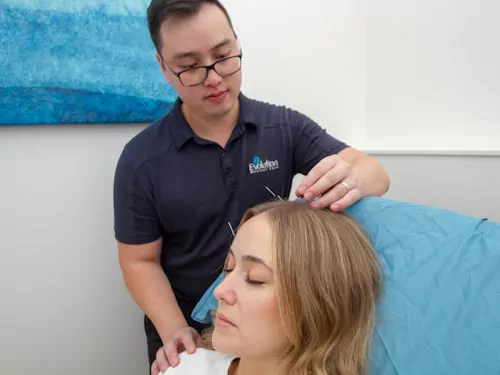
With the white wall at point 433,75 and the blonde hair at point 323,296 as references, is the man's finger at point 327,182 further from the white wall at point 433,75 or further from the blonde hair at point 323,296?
the white wall at point 433,75

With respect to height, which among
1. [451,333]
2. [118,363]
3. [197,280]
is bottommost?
[118,363]

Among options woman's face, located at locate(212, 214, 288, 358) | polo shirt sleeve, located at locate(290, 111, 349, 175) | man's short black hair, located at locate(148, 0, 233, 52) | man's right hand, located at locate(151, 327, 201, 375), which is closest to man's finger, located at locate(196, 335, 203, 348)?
man's right hand, located at locate(151, 327, 201, 375)

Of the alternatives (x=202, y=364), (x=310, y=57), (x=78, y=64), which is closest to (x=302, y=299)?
(x=202, y=364)

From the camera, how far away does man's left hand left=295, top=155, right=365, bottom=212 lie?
834 millimetres

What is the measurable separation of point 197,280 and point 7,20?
0.97 meters

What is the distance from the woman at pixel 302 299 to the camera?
2.38ft

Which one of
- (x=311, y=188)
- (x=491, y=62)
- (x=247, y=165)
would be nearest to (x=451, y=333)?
(x=311, y=188)

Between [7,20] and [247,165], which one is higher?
[7,20]

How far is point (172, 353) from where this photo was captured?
95cm

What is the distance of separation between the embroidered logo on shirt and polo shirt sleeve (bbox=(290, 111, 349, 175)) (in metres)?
Result: 0.09

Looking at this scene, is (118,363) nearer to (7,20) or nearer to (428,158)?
(7,20)

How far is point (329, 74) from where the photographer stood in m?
1.81

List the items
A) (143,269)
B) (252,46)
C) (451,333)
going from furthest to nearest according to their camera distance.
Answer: (252,46), (143,269), (451,333)

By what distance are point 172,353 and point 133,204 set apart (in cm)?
41
